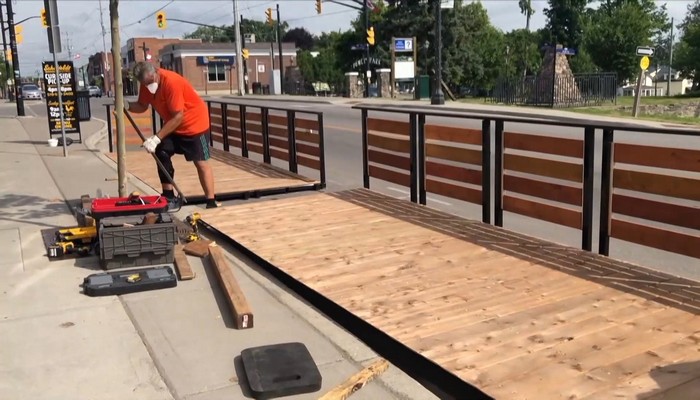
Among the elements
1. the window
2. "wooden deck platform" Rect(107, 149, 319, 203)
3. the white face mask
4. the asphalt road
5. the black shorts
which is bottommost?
the asphalt road

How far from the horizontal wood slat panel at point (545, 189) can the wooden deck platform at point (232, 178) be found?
3.88m

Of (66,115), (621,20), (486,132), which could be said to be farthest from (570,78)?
(486,132)

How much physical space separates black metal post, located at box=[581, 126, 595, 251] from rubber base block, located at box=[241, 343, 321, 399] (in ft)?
10.1

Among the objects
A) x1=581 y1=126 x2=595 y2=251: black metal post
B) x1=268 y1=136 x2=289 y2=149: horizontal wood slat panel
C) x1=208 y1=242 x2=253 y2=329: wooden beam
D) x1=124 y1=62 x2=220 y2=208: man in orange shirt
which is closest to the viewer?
x1=208 y1=242 x2=253 y2=329: wooden beam

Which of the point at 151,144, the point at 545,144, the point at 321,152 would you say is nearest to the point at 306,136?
the point at 321,152

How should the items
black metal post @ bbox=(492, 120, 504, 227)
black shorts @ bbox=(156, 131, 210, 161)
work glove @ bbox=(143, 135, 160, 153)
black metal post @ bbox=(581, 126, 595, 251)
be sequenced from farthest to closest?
1. black shorts @ bbox=(156, 131, 210, 161)
2. work glove @ bbox=(143, 135, 160, 153)
3. black metal post @ bbox=(492, 120, 504, 227)
4. black metal post @ bbox=(581, 126, 595, 251)

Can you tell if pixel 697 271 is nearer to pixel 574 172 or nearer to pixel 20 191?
pixel 574 172

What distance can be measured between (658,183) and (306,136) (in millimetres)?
6194

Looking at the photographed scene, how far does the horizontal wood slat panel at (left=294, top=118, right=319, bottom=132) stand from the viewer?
1043cm

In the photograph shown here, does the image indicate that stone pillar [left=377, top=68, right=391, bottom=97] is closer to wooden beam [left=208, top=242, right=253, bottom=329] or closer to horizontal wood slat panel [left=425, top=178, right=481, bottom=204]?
horizontal wood slat panel [left=425, top=178, right=481, bottom=204]

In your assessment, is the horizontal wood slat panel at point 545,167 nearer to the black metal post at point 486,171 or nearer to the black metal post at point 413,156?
the black metal post at point 486,171

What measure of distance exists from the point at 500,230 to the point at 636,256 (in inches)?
53.1

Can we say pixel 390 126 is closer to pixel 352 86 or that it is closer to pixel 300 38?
pixel 352 86

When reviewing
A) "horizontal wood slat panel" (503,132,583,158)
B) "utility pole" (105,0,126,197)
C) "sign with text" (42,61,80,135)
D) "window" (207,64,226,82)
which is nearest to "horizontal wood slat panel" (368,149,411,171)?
"horizontal wood slat panel" (503,132,583,158)
